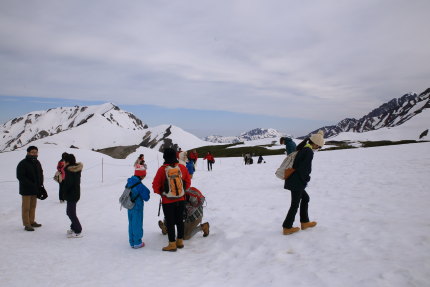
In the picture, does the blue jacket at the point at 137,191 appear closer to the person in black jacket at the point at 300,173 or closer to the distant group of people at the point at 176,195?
the distant group of people at the point at 176,195

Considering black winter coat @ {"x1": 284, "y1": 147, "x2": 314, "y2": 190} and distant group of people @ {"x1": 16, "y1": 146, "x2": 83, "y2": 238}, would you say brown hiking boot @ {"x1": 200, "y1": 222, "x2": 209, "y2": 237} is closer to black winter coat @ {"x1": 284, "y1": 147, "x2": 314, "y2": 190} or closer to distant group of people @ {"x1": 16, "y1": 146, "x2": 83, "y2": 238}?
black winter coat @ {"x1": 284, "y1": 147, "x2": 314, "y2": 190}

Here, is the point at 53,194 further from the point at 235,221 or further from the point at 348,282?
the point at 348,282

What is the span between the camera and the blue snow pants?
7176 mm

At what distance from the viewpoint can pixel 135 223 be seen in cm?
720

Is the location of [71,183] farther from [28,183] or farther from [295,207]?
[295,207]

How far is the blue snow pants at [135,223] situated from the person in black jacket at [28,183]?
408 centimetres

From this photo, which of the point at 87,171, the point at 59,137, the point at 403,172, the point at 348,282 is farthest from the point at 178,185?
the point at 59,137

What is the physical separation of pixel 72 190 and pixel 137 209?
8.09 ft

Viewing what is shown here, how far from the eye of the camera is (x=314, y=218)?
27.1 ft

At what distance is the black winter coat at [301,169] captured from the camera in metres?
6.72

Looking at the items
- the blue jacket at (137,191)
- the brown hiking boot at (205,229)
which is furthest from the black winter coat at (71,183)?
the brown hiking boot at (205,229)

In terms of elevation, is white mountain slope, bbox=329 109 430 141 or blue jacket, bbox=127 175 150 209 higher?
white mountain slope, bbox=329 109 430 141

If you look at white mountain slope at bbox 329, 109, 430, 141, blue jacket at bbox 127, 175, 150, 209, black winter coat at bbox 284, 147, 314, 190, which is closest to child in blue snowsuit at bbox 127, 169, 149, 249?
blue jacket at bbox 127, 175, 150, 209

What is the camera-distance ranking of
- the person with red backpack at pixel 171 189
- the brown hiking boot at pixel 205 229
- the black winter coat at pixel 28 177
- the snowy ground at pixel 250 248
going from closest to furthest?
the snowy ground at pixel 250 248 < the person with red backpack at pixel 171 189 < the brown hiking boot at pixel 205 229 < the black winter coat at pixel 28 177
